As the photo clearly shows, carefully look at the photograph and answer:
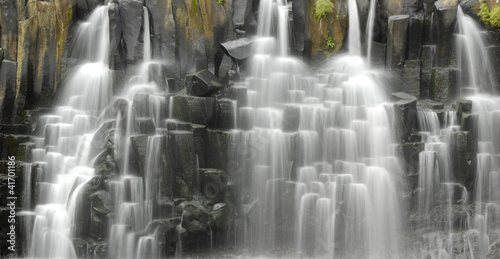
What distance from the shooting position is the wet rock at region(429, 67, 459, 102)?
1886 cm

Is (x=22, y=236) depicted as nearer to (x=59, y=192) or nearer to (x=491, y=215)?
(x=59, y=192)

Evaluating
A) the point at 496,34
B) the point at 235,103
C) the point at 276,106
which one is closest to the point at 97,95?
the point at 235,103

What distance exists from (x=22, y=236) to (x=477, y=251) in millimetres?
14170

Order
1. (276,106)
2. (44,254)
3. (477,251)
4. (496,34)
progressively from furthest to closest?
1. (496,34)
2. (276,106)
3. (477,251)
4. (44,254)

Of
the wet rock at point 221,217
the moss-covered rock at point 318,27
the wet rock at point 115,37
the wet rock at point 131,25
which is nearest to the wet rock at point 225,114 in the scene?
the wet rock at point 221,217

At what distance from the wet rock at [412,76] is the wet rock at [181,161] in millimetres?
8776

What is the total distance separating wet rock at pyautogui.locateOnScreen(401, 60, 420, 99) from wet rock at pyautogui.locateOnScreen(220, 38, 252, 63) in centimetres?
599

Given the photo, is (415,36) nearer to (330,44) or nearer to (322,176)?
(330,44)

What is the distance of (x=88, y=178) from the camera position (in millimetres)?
15727

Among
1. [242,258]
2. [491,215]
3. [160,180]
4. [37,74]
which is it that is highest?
[37,74]

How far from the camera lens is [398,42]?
19.6 meters

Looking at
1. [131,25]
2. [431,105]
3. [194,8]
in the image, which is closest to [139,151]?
[131,25]

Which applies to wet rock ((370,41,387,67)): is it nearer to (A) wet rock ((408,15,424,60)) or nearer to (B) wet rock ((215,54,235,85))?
(A) wet rock ((408,15,424,60))

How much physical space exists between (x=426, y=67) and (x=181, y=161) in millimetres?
10160
